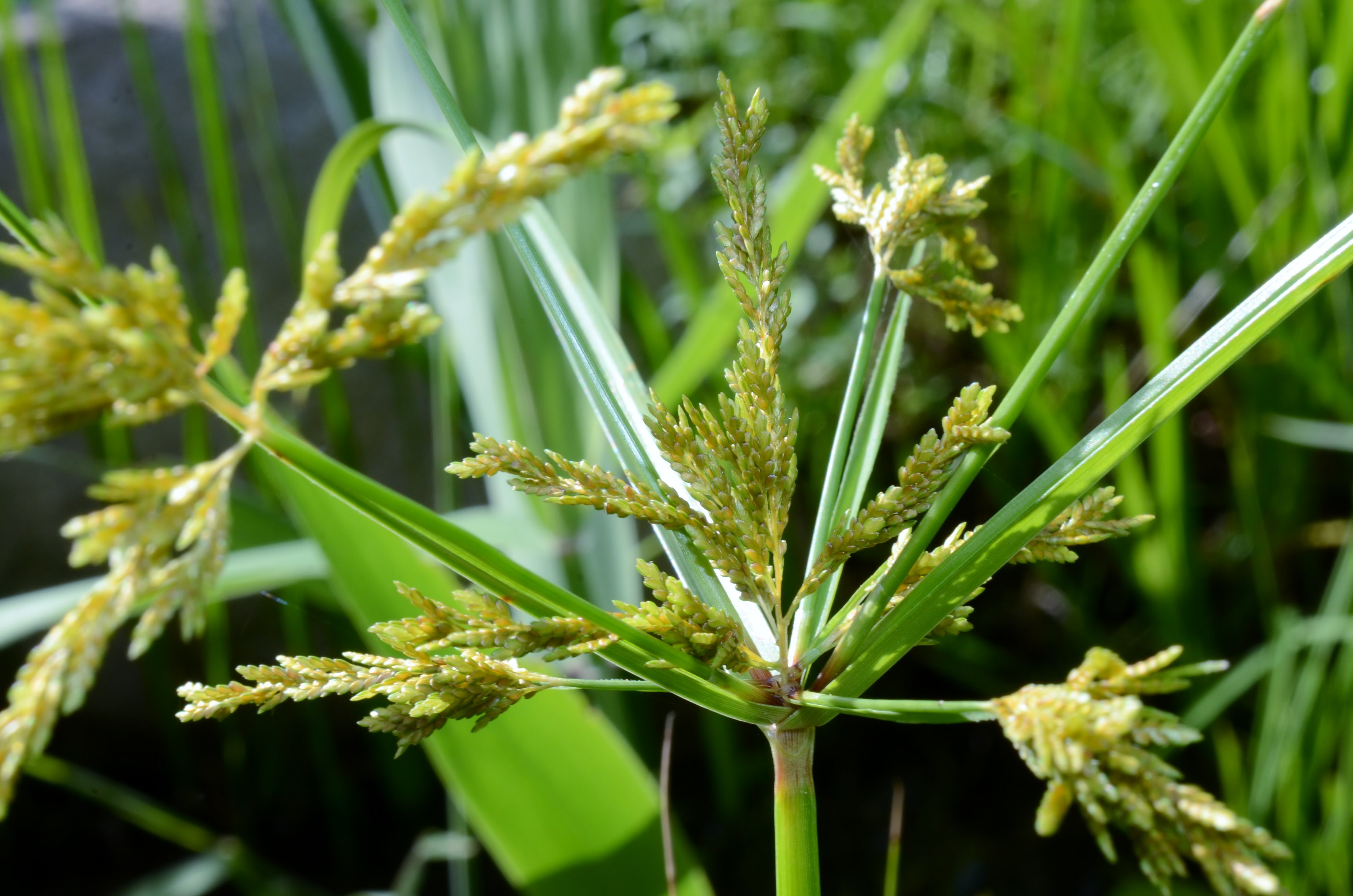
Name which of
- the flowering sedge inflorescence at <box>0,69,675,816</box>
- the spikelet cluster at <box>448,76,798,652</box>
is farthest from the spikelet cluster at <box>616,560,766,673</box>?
the flowering sedge inflorescence at <box>0,69,675,816</box>

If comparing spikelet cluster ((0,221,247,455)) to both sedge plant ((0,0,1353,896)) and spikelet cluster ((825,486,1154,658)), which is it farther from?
spikelet cluster ((825,486,1154,658))

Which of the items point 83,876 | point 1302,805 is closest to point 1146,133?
point 1302,805

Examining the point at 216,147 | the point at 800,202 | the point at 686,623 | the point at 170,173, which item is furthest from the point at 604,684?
the point at 170,173

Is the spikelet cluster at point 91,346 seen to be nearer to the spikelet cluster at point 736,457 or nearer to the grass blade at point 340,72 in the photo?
the spikelet cluster at point 736,457

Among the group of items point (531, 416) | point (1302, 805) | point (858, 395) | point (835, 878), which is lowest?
point (835, 878)

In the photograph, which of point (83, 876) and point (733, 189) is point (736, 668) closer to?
point (733, 189)

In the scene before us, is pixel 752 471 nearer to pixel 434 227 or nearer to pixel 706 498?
pixel 706 498

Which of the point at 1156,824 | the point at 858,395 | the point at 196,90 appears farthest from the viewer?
the point at 196,90
